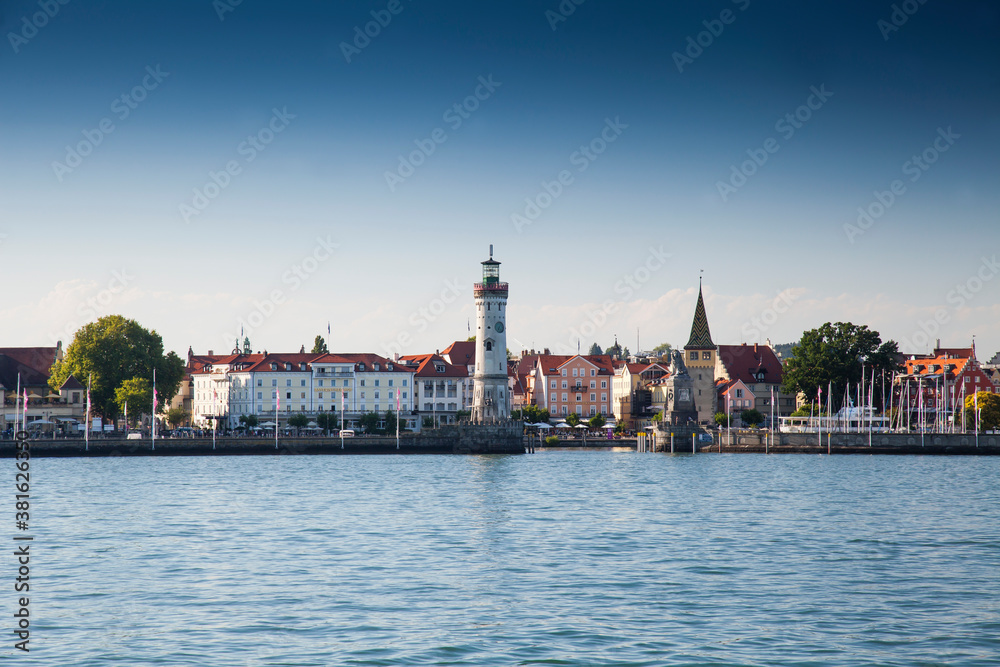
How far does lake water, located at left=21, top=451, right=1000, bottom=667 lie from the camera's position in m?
22.1

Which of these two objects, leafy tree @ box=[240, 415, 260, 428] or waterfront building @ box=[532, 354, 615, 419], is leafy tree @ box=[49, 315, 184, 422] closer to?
leafy tree @ box=[240, 415, 260, 428]

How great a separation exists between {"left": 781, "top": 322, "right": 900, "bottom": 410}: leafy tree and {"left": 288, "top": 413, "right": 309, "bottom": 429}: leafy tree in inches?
1911

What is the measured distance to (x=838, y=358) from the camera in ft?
373

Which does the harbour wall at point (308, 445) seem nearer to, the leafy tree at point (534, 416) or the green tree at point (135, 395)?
the green tree at point (135, 395)

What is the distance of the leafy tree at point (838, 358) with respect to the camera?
372 ft

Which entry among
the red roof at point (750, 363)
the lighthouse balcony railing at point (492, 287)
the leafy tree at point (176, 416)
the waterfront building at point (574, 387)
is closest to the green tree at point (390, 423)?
the lighthouse balcony railing at point (492, 287)

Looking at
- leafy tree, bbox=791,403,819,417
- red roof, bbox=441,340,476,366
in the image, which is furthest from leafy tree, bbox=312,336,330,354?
leafy tree, bbox=791,403,819,417

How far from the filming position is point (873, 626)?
2378 cm

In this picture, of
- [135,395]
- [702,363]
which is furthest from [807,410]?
[135,395]

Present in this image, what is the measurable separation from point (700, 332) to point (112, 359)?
63244 mm

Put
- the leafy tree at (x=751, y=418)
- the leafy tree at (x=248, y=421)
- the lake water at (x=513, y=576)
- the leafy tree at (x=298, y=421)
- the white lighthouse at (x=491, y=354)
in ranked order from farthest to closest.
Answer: the leafy tree at (x=751, y=418), the leafy tree at (x=298, y=421), the leafy tree at (x=248, y=421), the white lighthouse at (x=491, y=354), the lake water at (x=513, y=576)

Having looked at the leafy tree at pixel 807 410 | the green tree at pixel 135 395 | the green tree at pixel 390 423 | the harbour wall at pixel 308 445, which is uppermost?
the green tree at pixel 135 395

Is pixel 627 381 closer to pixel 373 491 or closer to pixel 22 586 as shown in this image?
pixel 373 491

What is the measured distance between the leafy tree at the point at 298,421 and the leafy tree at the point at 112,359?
11.8 meters
